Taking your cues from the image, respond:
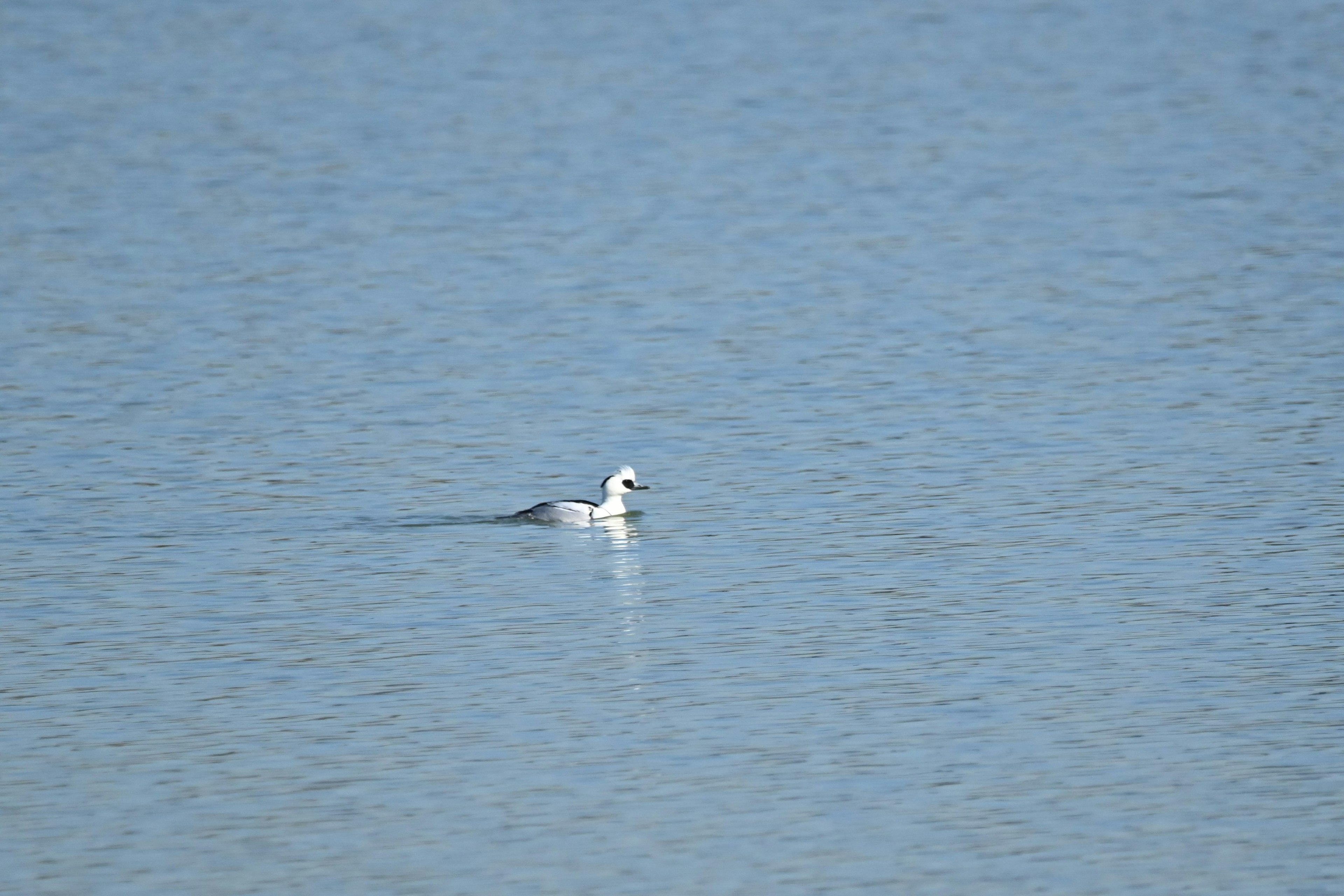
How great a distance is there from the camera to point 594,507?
65.6 ft

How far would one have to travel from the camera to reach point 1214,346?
26.5 m

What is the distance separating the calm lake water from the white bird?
213 mm

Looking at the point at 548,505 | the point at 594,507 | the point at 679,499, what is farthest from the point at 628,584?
the point at 679,499

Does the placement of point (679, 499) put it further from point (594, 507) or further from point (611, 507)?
point (594, 507)

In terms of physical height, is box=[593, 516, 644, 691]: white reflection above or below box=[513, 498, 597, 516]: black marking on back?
below

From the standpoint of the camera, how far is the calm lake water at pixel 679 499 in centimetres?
1248

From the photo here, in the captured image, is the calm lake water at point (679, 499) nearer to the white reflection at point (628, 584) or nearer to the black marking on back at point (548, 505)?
the white reflection at point (628, 584)

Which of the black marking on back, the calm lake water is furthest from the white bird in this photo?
the calm lake water

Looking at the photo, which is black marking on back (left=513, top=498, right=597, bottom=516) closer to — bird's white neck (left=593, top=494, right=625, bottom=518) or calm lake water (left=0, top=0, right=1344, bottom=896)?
bird's white neck (left=593, top=494, right=625, bottom=518)

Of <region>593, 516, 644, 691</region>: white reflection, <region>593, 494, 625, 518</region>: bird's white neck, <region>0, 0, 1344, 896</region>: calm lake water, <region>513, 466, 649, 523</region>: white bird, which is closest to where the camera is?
<region>0, 0, 1344, 896</region>: calm lake water

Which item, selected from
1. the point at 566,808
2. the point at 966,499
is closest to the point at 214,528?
the point at 966,499

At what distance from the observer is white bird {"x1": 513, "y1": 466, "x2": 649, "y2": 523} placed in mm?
19766

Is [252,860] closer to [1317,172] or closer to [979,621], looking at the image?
[979,621]

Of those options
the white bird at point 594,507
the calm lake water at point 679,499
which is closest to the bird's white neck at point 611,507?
the white bird at point 594,507
